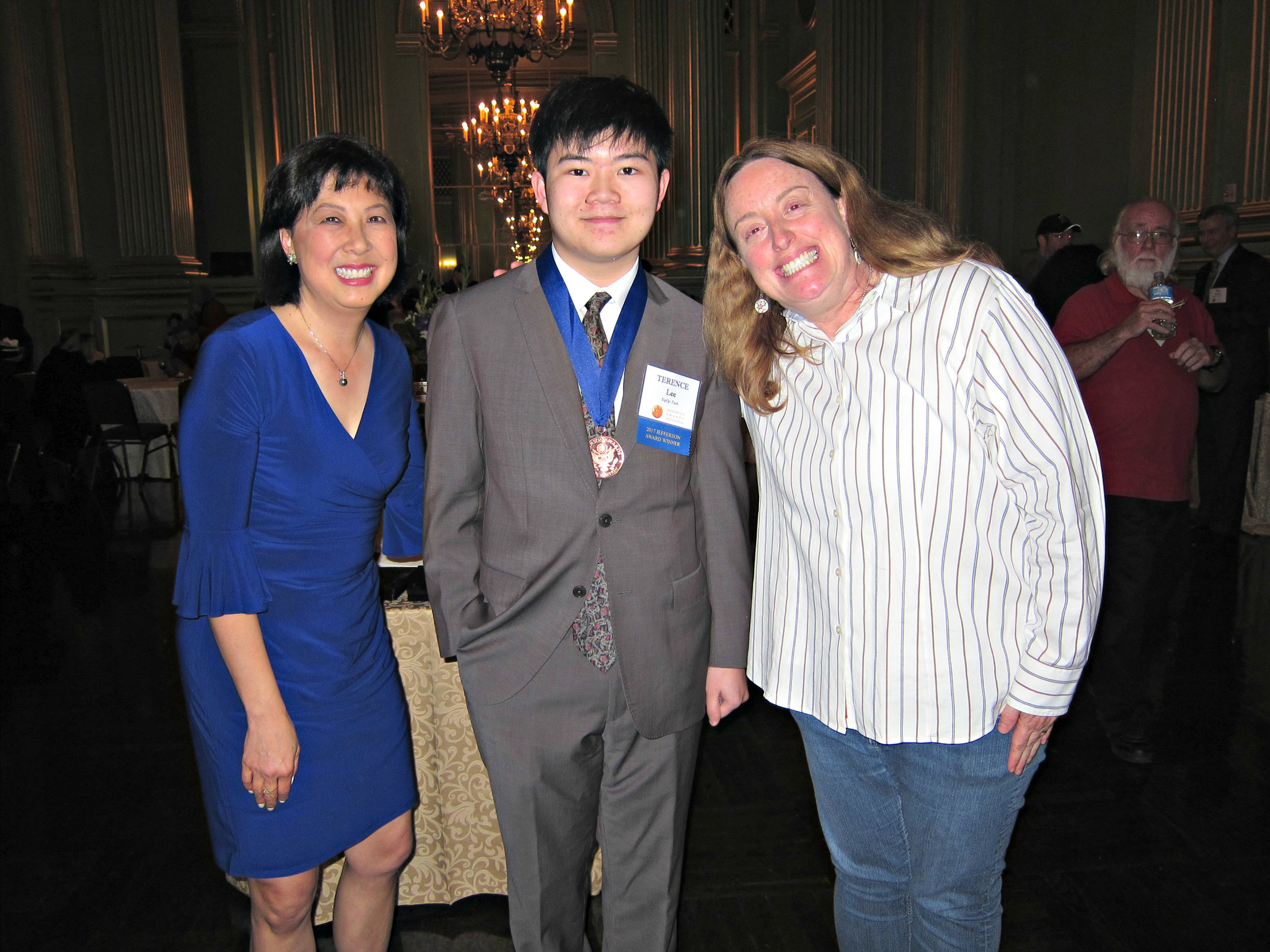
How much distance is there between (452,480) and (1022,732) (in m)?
0.98

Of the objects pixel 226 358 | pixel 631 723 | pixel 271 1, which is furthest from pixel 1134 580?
pixel 271 1

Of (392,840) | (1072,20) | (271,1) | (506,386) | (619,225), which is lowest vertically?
(392,840)

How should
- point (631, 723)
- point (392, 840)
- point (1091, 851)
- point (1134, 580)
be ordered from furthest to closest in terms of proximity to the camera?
point (1134, 580) < point (1091, 851) < point (392, 840) < point (631, 723)

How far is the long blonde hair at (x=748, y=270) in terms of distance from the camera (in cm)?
143

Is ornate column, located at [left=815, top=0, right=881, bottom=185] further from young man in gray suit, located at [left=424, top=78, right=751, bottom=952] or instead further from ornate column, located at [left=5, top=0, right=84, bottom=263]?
young man in gray suit, located at [left=424, top=78, right=751, bottom=952]

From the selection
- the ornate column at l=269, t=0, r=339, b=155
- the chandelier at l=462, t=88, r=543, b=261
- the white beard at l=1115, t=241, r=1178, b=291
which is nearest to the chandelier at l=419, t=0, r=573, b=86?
the chandelier at l=462, t=88, r=543, b=261

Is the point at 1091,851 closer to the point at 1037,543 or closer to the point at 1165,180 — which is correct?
the point at 1037,543

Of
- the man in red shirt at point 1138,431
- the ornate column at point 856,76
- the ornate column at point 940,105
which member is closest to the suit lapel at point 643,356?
the man in red shirt at point 1138,431

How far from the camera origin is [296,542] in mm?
1577

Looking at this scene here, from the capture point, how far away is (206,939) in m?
2.26

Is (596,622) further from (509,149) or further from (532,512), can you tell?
(509,149)

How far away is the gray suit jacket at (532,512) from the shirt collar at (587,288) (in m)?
0.05

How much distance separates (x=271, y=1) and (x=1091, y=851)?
12480mm

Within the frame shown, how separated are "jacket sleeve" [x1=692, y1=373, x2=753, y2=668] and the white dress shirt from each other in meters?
0.18
